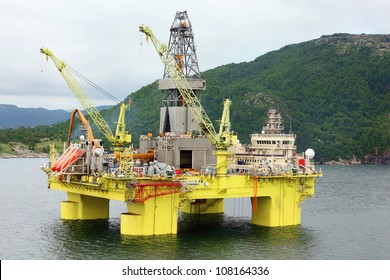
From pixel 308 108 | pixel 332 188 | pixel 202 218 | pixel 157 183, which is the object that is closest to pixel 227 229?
pixel 202 218

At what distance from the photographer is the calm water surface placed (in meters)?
37.3

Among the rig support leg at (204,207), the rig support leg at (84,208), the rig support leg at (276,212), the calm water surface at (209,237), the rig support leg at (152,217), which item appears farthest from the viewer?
the rig support leg at (204,207)

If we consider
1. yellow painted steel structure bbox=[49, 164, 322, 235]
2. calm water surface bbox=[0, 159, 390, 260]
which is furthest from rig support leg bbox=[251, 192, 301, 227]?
calm water surface bbox=[0, 159, 390, 260]

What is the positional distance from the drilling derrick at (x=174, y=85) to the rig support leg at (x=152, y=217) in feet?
41.9

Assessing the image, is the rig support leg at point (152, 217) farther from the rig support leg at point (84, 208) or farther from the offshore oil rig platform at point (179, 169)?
the rig support leg at point (84, 208)

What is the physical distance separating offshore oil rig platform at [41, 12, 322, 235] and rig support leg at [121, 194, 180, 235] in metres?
0.06

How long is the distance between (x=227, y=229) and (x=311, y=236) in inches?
234

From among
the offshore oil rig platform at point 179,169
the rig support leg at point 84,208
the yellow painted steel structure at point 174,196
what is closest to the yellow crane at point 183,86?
the offshore oil rig platform at point 179,169

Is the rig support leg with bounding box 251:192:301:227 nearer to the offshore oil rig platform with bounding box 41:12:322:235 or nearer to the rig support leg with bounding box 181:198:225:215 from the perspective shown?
the offshore oil rig platform with bounding box 41:12:322:235

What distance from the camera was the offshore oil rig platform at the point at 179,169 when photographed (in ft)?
128

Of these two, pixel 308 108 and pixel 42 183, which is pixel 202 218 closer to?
pixel 42 183

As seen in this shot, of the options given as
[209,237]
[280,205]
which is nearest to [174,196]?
[209,237]

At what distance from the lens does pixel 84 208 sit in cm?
4750

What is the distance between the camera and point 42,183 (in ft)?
316
